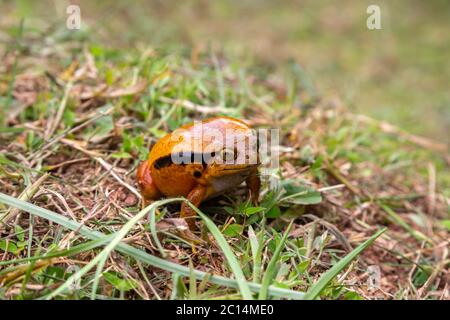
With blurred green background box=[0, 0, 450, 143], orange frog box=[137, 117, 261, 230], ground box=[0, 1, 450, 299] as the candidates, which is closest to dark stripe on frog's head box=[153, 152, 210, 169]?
orange frog box=[137, 117, 261, 230]

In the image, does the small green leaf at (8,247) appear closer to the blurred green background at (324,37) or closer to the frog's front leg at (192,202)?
the frog's front leg at (192,202)

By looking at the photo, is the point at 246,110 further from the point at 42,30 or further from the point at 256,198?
the point at 42,30

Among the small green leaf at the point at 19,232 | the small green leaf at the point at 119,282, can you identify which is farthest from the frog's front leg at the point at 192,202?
the small green leaf at the point at 19,232

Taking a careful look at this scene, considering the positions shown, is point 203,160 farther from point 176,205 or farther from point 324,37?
point 324,37

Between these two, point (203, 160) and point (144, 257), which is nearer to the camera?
point (144, 257)

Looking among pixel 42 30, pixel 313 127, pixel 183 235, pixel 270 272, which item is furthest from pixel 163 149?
pixel 42 30

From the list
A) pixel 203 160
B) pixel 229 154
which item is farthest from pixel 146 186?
pixel 229 154

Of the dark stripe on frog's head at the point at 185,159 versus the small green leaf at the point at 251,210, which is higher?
the dark stripe on frog's head at the point at 185,159
